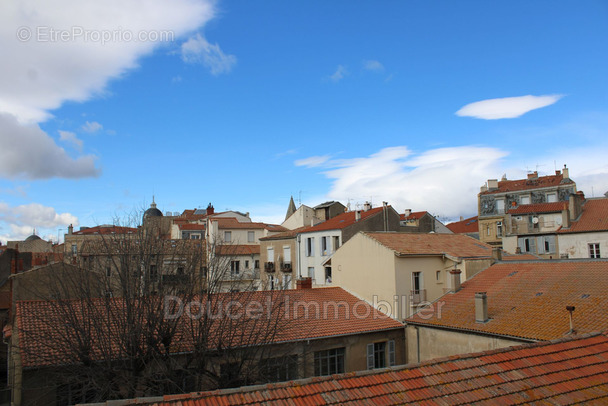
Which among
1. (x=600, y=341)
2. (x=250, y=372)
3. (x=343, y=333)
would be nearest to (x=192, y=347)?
(x=250, y=372)

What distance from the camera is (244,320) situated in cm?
1332

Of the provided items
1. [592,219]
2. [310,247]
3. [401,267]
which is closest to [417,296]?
[401,267]

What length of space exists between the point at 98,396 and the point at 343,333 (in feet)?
33.0

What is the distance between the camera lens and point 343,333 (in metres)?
18.2

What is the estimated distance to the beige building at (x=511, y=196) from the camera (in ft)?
155

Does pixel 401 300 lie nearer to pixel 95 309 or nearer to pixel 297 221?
pixel 95 309

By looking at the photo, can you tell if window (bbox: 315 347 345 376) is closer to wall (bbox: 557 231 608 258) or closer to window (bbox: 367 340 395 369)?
window (bbox: 367 340 395 369)

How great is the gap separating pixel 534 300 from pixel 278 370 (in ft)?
34.6

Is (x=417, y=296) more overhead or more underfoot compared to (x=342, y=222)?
more underfoot

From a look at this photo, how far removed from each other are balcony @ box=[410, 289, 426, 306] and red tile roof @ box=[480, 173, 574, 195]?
34.6 m

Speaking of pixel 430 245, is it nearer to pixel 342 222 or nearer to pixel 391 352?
pixel 391 352

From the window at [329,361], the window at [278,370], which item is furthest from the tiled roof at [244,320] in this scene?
the window at [329,361]

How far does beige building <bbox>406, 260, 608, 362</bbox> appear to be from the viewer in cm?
1490

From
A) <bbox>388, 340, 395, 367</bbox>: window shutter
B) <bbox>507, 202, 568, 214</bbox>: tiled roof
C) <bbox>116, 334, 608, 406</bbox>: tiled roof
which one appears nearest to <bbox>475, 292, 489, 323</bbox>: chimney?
<bbox>388, 340, 395, 367</bbox>: window shutter
